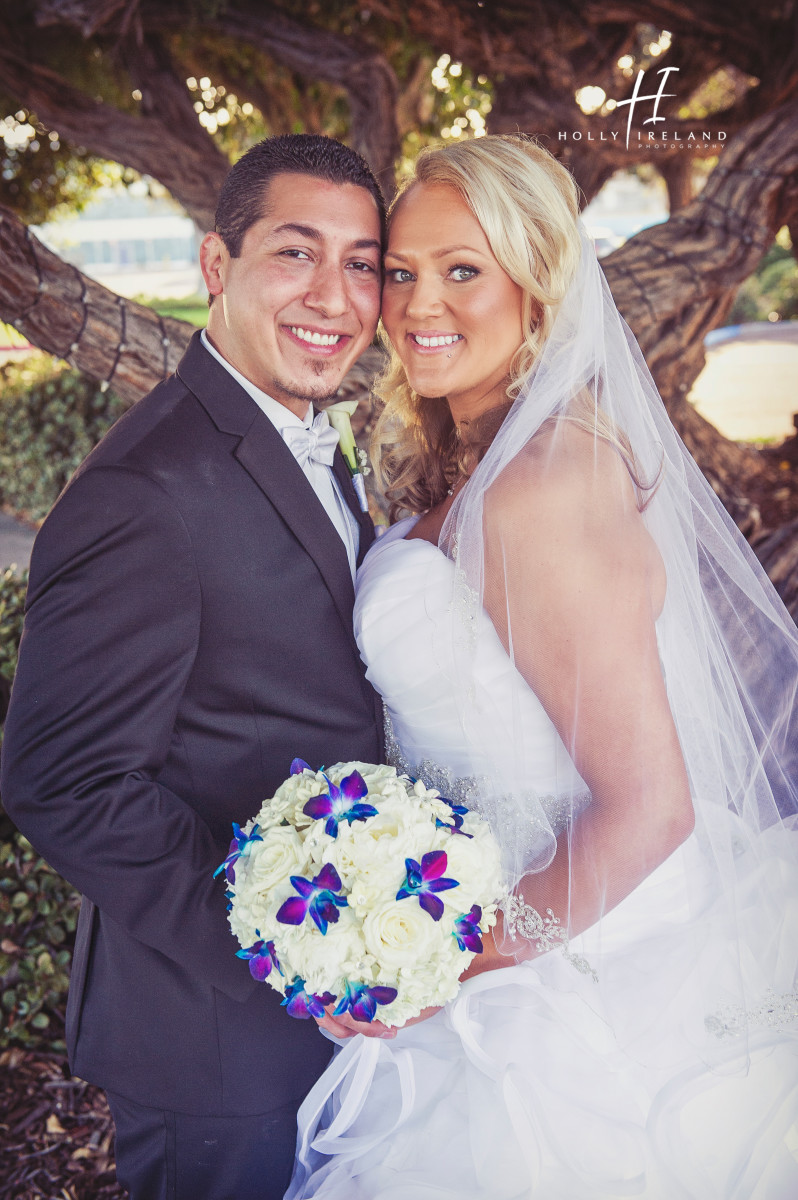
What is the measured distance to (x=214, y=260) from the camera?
236cm

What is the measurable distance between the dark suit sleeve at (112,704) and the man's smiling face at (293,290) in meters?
0.58

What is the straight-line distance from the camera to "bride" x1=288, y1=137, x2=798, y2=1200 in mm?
1856

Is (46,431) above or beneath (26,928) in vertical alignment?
above

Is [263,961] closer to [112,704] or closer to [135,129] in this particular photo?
[112,704]

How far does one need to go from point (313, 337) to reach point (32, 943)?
246 cm

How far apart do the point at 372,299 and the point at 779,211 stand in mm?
4331

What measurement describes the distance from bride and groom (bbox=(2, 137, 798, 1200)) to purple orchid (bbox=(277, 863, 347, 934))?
0.39m

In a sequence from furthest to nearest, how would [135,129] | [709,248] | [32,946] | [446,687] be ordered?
1. [135,129]
2. [709,248]
3. [32,946]
4. [446,687]

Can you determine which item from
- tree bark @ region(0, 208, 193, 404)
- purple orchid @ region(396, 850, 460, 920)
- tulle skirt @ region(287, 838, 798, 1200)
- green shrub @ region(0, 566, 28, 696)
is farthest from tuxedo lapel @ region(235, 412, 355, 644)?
tree bark @ region(0, 208, 193, 404)

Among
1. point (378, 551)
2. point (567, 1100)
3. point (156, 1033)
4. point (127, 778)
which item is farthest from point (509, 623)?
point (156, 1033)

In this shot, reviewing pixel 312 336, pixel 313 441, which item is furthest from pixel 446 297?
pixel 313 441

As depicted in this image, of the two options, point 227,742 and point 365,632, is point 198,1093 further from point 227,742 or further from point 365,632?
point 365,632

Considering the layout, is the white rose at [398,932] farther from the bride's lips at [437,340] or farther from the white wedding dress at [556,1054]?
the bride's lips at [437,340]

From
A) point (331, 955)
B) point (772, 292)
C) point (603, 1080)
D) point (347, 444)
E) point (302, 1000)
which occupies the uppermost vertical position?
point (772, 292)
